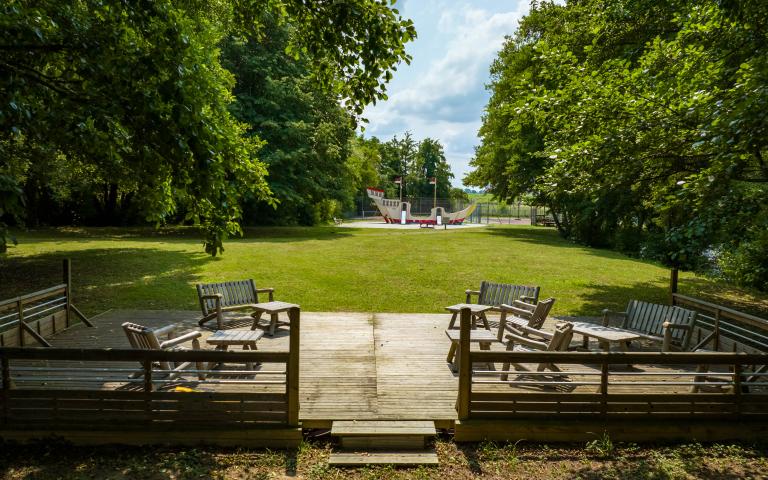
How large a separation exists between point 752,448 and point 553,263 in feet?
50.7

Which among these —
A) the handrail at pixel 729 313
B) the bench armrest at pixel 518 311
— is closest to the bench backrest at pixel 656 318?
the handrail at pixel 729 313

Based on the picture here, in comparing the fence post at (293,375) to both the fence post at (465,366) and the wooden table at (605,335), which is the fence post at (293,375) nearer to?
the fence post at (465,366)

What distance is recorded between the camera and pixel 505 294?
30.1 ft

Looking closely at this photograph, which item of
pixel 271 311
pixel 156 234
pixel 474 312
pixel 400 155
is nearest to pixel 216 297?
pixel 271 311

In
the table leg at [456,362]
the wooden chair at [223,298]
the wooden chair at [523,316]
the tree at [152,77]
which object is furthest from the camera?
the wooden chair at [223,298]

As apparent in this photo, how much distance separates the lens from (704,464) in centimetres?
493

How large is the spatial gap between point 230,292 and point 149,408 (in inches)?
169

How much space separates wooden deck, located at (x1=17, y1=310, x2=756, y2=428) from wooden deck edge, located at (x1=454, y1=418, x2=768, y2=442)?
0.35 meters

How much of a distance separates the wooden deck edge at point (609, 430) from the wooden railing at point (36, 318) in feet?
22.0

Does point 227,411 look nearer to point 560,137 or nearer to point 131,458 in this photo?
point 131,458

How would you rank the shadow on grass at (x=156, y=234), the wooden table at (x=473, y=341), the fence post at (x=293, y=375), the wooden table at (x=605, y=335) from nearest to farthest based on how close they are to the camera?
1. the fence post at (x=293, y=375)
2. the wooden table at (x=473, y=341)
3. the wooden table at (x=605, y=335)
4. the shadow on grass at (x=156, y=234)

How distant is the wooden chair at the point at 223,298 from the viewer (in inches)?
340

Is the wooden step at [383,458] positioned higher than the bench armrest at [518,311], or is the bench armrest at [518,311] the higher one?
the bench armrest at [518,311]

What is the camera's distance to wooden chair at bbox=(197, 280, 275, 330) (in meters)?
8.65
